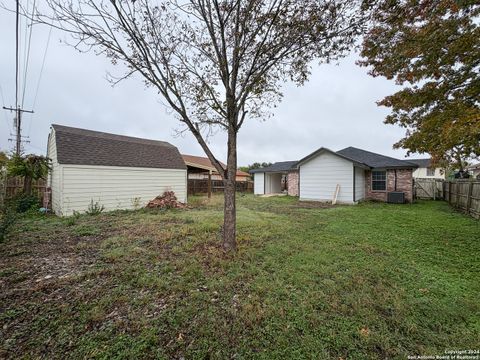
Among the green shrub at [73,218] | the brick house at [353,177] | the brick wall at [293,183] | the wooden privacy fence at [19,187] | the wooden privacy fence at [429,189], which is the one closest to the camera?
the green shrub at [73,218]

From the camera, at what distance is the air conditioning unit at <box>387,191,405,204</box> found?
1295 centimetres

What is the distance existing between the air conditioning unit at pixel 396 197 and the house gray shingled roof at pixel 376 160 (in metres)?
1.67

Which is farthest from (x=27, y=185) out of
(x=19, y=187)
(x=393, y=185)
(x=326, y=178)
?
(x=393, y=185)

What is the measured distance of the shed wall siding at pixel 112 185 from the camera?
8500 mm

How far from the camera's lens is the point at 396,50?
15.8ft

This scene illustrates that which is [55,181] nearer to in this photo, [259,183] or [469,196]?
[259,183]

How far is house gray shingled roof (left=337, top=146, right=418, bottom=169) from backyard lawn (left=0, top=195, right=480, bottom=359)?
31.0ft

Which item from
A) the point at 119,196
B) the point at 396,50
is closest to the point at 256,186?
the point at 119,196

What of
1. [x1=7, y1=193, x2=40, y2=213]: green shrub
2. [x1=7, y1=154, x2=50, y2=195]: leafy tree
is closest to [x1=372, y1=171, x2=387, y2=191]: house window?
[x1=7, y1=154, x2=50, y2=195]: leafy tree

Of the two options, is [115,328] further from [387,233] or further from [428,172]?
[428,172]

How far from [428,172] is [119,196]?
3829 cm

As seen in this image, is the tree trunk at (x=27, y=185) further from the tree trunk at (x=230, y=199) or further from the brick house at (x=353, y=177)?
the brick house at (x=353, y=177)

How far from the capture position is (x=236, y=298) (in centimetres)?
271

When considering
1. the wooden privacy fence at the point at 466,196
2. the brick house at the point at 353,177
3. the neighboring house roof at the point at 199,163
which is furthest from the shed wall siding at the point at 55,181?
the wooden privacy fence at the point at 466,196
